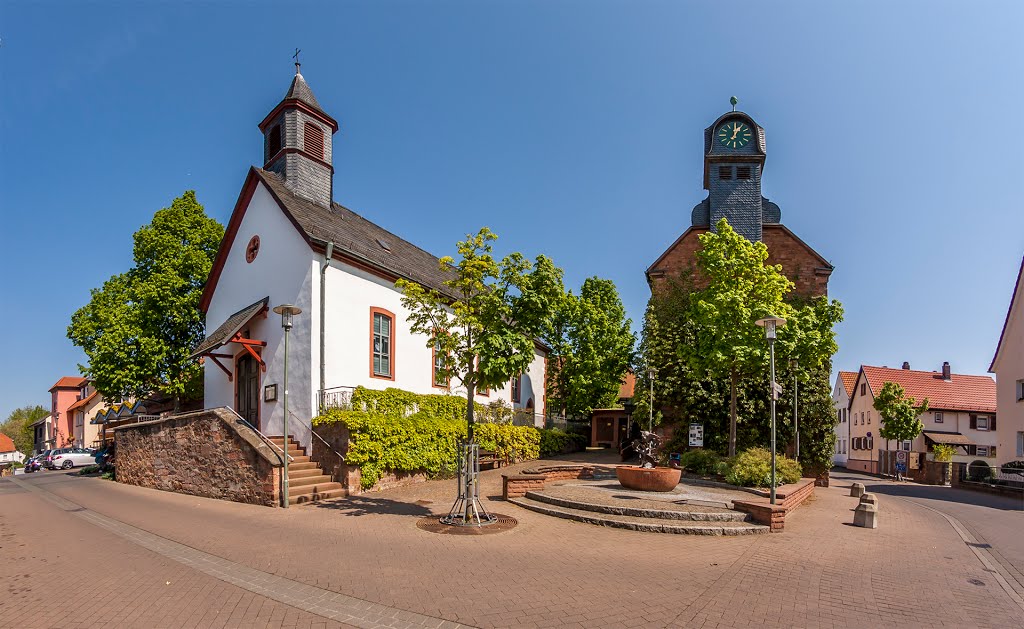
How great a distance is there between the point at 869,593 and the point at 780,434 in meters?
16.1

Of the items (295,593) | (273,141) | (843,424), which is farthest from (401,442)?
(843,424)

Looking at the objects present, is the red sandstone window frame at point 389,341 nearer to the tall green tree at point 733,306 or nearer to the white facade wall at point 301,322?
the white facade wall at point 301,322

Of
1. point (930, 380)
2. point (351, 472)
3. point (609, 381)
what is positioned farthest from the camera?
point (930, 380)

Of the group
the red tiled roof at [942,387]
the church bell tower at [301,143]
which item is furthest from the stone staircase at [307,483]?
the red tiled roof at [942,387]

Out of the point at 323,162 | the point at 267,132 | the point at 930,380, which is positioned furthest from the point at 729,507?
the point at 930,380

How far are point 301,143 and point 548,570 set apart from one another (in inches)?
712

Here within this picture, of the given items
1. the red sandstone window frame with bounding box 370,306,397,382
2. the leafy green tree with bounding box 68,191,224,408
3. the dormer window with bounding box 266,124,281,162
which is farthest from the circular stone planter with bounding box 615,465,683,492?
the leafy green tree with bounding box 68,191,224,408

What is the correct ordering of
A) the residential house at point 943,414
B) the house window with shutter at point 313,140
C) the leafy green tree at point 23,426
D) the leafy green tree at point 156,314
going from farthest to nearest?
the leafy green tree at point 23,426 < the residential house at point 943,414 < the leafy green tree at point 156,314 < the house window with shutter at point 313,140

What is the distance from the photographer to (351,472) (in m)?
14.8

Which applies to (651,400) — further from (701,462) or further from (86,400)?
(86,400)

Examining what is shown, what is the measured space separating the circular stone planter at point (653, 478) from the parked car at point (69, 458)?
128ft

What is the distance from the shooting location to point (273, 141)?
21719 mm

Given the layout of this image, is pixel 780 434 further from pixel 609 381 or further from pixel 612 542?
pixel 612 542

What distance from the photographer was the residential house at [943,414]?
41.2 metres
